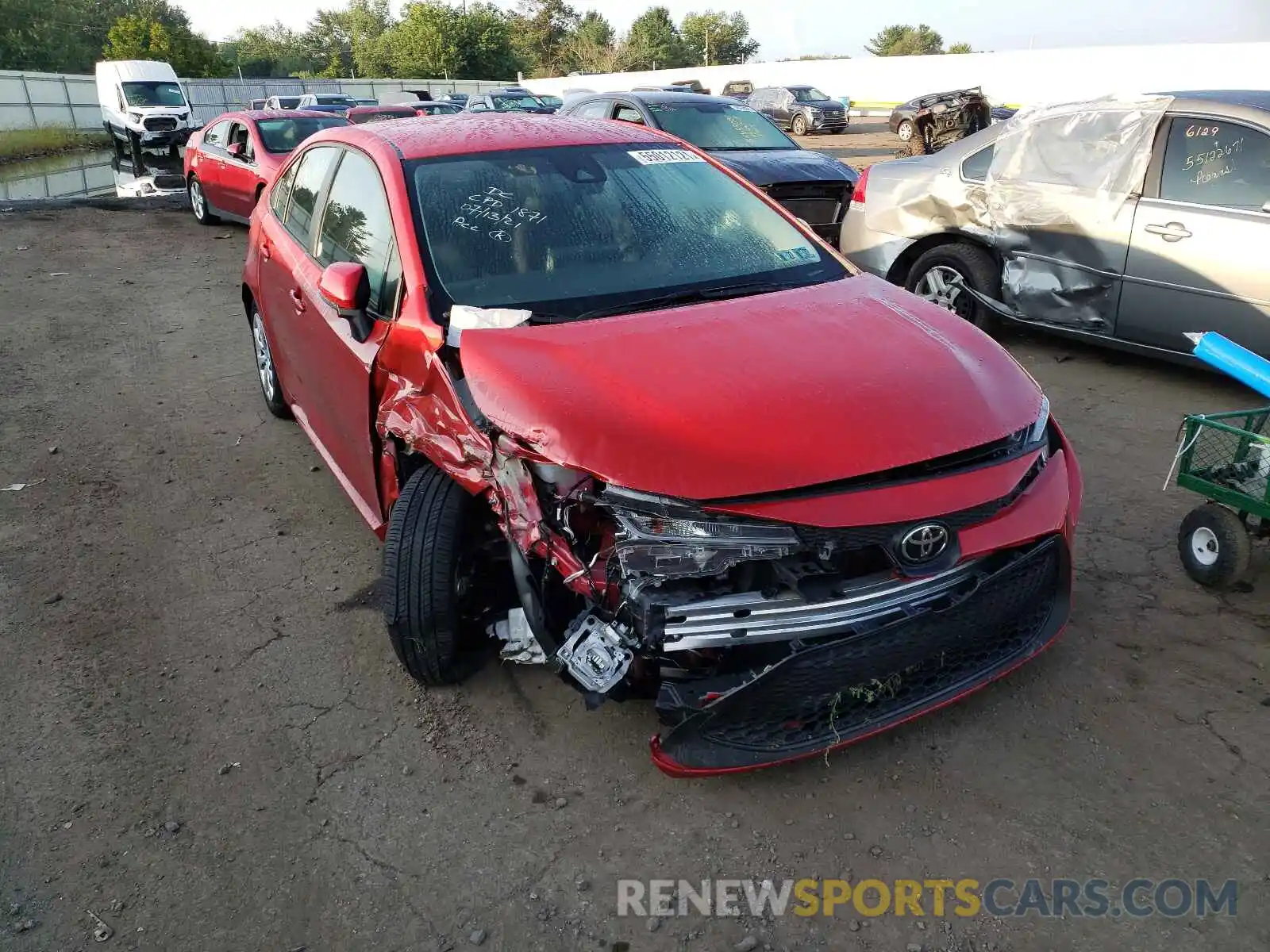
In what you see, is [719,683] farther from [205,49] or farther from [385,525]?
[205,49]

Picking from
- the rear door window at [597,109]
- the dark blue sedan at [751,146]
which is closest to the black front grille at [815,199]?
the dark blue sedan at [751,146]

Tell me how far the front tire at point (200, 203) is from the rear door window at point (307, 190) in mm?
9345

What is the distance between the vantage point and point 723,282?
334cm

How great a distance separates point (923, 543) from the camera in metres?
2.46

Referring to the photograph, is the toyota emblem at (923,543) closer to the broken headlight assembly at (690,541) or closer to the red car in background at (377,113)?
the broken headlight assembly at (690,541)

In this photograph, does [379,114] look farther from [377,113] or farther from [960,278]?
[960,278]

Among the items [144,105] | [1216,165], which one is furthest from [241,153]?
[144,105]

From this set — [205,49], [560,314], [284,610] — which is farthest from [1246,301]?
[205,49]

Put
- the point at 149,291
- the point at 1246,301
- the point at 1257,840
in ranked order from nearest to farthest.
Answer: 1. the point at 1257,840
2. the point at 1246,301
3. the point at 149,291

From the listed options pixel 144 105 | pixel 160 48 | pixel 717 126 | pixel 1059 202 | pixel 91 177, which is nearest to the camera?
pixel 1059 202

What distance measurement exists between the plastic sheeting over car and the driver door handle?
14cm

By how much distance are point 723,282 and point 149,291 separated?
7.88 meters

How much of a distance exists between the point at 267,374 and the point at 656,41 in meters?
86.3

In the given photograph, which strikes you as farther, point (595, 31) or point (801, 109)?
point (595, 31)
